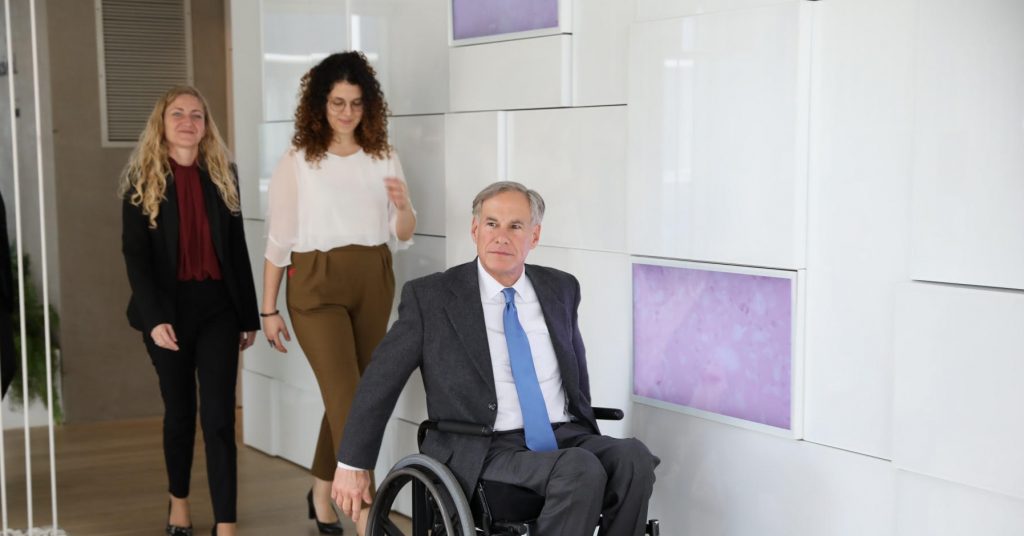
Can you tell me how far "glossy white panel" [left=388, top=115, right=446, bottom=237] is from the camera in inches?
184

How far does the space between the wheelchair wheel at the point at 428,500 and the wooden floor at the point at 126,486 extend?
1509mm

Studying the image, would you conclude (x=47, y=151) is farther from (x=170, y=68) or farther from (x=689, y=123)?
(x=689, y=123)

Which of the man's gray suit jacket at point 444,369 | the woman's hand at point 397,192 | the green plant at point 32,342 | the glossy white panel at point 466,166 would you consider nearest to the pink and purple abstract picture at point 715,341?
the man's gray suit jacket at point 444,369

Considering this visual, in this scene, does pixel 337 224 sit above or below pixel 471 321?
above

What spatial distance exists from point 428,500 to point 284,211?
154cm

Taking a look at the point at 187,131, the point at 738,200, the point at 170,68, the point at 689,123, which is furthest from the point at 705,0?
the point at 170,68

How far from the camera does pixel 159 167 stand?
429cm

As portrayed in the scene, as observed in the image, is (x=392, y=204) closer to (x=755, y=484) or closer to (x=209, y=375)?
(x=209, y=375)

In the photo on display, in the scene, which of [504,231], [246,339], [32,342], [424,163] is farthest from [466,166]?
[32,342]

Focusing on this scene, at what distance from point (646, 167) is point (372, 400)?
108 cm

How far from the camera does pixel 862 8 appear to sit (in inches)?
117

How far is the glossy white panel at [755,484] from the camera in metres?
3.06

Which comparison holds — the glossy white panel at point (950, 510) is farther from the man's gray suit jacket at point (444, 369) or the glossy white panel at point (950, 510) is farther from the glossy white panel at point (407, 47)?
the glossy white panel at point (407, 47)

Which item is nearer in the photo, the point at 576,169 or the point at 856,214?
the point at 856,214
